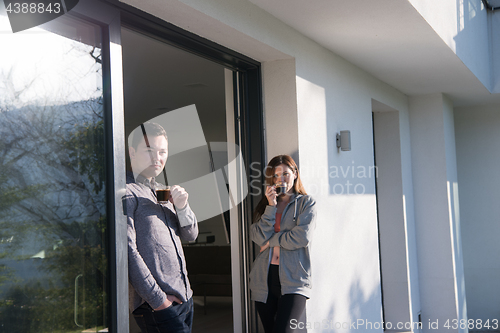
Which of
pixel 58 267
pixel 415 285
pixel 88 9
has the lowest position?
pixel 415 285

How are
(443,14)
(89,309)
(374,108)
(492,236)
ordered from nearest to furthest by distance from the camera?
(89,309), (443,14), (374,108), (492,236)

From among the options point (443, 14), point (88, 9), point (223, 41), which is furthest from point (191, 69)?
point (88, 9)

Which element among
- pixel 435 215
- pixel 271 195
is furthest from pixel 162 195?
pixel 435 215

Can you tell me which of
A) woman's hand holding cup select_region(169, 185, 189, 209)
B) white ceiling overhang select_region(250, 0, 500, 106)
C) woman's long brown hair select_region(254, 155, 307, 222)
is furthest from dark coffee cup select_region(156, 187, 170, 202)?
white ceiling overhang select_region(250, 0, 500, 106)

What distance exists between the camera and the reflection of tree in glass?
1705mm

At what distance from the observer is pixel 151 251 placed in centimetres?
208

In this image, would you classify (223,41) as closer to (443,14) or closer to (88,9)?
(88,9)

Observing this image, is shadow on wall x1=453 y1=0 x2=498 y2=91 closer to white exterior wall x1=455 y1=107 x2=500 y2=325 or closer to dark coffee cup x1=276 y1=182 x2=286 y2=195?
white exterior wall x1=455 y1=107 x2=500 y2=325

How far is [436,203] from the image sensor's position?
19.2 feet

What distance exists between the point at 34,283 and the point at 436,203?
5085mm
